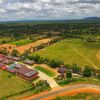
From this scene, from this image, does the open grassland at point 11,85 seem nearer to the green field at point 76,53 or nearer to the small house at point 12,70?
the small house at point 12,70

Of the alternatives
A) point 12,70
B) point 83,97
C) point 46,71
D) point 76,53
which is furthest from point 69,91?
point 76,53

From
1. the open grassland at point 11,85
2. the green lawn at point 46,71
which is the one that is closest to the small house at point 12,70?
the open grassland at point 11,85

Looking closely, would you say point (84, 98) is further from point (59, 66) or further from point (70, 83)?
point (59, 66)

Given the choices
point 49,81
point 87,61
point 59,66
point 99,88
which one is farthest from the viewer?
point 87,61

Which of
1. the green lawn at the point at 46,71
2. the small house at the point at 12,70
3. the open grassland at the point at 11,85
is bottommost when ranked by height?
the open grassland at the point at 11,85

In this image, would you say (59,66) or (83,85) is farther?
(59,66)

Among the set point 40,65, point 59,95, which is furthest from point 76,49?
point 59,95

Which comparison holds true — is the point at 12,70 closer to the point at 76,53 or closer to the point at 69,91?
the point at 69,91
